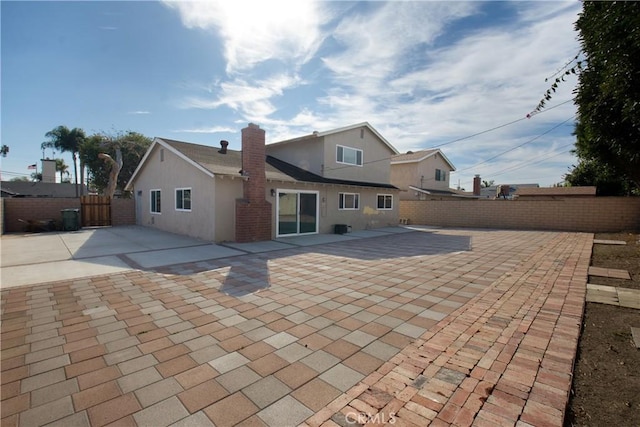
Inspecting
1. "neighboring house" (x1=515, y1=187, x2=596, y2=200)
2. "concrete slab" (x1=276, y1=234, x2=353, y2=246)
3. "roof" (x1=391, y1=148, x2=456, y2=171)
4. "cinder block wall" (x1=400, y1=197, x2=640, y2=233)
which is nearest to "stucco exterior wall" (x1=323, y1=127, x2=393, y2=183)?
"cinder block wall" (x1=400, y1=197, x2=640, y2=233)

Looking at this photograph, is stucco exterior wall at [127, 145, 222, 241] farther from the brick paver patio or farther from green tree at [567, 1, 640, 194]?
green tree at [567, 1, 640, 194]

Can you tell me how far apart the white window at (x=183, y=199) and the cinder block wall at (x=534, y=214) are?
1547 cm

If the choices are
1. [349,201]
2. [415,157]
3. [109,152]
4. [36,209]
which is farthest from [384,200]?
[109,152]

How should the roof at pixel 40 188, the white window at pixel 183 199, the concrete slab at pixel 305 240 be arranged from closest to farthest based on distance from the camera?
1. the concrete slab at pixel 305 240
2. the white window at pixel 183 199
3. the roof at pixel 40 188

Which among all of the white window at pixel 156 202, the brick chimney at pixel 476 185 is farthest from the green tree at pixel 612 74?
the brick chimney at pixel 476 185

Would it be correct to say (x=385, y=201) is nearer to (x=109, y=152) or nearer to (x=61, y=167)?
(x=109, y=152)

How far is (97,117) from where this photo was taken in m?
30.0

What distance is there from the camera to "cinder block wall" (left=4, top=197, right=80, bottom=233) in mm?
13477

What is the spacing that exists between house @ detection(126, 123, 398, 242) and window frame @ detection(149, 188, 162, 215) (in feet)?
0.17

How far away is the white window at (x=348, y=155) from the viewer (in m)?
16.1

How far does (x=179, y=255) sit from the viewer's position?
8133 mm

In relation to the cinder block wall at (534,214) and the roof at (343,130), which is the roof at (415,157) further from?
the roof at (343,130)

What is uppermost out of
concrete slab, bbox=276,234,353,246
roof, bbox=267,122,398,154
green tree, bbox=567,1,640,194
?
roof, bbox=267,122,398,154

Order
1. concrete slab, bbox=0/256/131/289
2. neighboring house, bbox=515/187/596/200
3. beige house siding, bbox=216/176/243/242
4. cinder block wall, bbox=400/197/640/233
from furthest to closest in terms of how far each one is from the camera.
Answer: neighboring house, bbox=515/187/596/200 → cinder block wall, bbox=400/197/640/233 → beige house siding, bbox=216/176/243/242 → concrete slab, bbox=0/256/131/289
